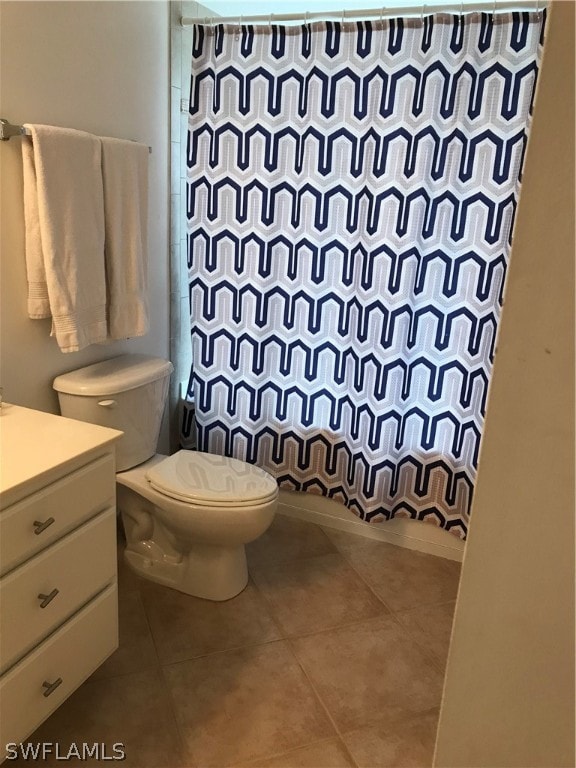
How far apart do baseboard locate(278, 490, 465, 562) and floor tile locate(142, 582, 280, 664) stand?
21.5 inches

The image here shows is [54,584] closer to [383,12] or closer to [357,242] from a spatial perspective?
[357,242]

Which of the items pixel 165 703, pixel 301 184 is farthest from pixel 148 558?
pixel 301 184

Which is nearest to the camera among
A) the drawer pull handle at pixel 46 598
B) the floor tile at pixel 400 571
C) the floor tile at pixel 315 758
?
the drawer pull handle at pixel 46 598

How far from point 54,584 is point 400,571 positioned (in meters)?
1.40

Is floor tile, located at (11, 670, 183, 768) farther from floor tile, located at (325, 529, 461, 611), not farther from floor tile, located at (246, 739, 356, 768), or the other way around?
floor tile, located at (325, 529, 461, 611)

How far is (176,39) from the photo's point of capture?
233 centimetres

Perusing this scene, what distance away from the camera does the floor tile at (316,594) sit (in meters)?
2.08

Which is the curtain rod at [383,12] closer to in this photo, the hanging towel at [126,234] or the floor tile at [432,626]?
the hanging towel at [126,234]

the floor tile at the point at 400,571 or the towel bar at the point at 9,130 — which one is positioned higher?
the towel bar at the point at 9,130

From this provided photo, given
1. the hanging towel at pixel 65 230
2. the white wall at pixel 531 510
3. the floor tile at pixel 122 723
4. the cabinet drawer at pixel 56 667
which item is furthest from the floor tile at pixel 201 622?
the white wall at pixel 531 510

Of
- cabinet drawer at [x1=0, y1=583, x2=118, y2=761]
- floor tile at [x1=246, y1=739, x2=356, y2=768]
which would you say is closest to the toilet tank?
cabinet drawer at [x1=0, y1=583, x2=118, y2=761]

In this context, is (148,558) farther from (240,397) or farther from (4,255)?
(4,255)

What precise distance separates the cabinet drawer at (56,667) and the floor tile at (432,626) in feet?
3.25

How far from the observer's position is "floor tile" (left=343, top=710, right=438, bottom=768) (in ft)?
5.11
